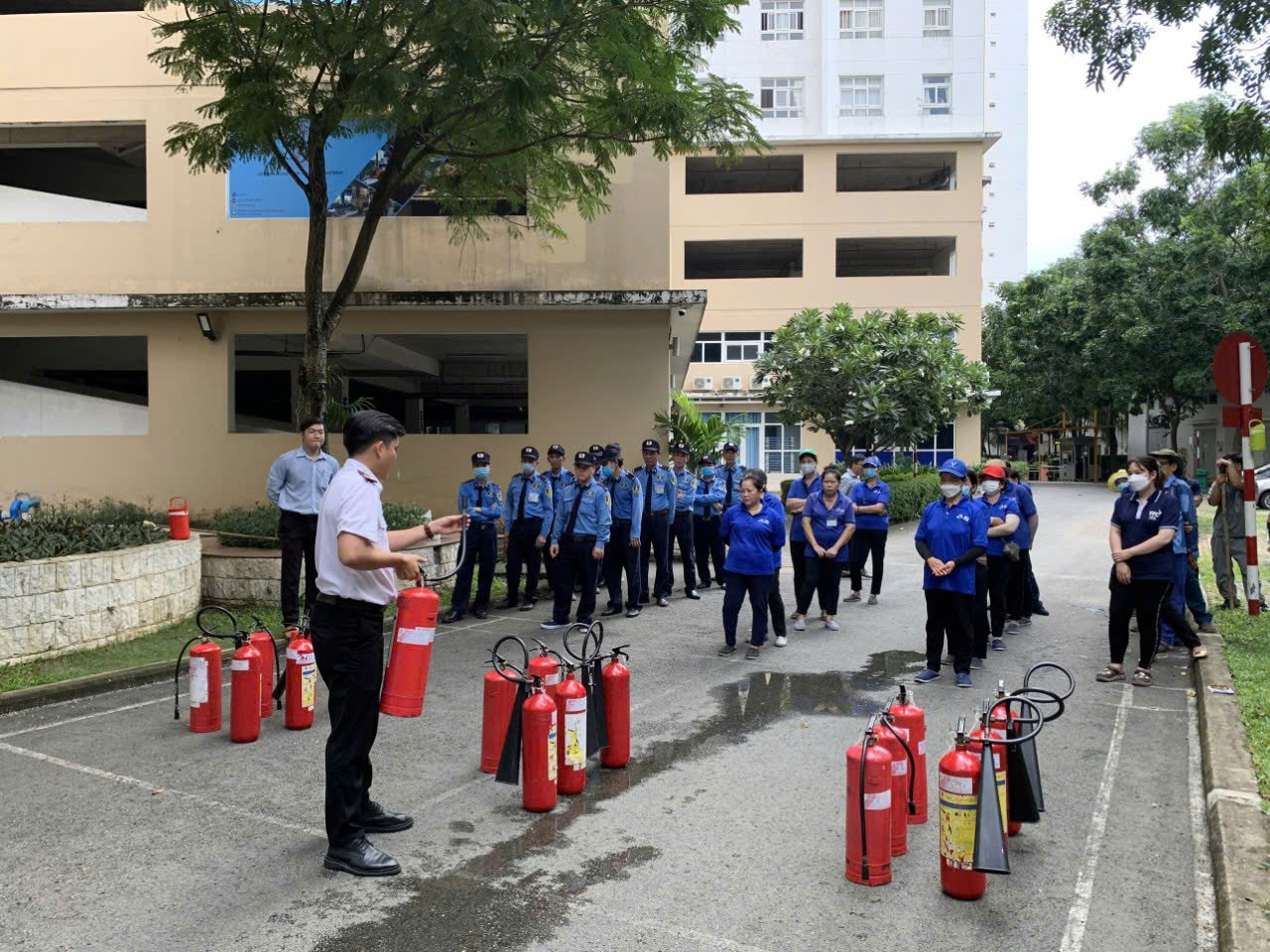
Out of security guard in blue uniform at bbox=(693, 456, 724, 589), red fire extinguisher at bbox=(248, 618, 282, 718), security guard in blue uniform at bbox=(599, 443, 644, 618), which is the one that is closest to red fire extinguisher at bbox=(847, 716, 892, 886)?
red fire extinguisher at bbox=(248, 618, 282, 718)

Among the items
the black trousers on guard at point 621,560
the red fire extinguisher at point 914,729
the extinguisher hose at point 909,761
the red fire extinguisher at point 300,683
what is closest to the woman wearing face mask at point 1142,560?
the red fire extinguisher at point 914,729

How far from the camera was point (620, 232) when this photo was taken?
1566cm

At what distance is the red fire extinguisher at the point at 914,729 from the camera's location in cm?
495

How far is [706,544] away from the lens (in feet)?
45.4

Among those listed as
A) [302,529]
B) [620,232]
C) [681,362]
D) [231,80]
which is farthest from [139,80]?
[681,362]

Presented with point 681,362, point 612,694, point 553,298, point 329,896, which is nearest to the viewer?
point 329,896

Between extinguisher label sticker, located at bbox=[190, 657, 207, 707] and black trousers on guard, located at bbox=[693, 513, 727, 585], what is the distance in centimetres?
799

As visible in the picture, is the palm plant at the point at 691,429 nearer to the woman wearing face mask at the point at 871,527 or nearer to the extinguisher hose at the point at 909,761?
the woman wearing face mask at the point at 871,527

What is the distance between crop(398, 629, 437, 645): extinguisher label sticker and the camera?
15.4 feet

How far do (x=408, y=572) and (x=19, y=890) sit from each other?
2199 mm

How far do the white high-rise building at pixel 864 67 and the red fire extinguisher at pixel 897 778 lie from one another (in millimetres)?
35915

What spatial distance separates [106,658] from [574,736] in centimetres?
530

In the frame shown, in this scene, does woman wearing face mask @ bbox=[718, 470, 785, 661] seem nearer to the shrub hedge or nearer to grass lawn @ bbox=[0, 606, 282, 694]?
grass lawn @ bbox=[0, 606, 282, 694]

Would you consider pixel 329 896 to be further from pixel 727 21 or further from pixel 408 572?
pixel 727 21
